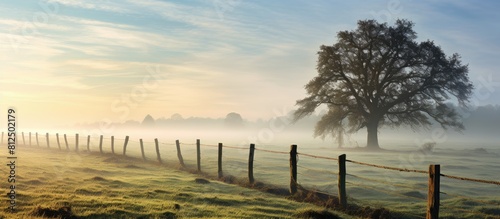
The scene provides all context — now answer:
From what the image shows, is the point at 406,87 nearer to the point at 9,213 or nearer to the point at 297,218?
the point at 297,218

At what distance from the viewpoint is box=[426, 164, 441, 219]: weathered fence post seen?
1104cm

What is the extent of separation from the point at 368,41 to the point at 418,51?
18.5 feet

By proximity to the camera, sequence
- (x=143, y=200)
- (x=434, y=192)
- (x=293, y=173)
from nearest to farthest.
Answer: (x=434, y=192) < (x=143, y=200) < (x=293, y=173)

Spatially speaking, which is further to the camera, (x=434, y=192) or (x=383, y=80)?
(x=383, y=80)

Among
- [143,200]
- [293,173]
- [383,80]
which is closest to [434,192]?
[293,173]

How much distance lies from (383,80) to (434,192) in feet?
126

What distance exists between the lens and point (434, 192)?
11.1 metres

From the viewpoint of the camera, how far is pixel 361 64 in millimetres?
47719

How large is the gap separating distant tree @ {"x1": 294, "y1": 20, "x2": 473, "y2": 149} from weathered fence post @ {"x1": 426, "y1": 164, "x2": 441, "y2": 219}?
37.8 metres

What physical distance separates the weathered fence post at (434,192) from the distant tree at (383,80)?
3777 centimetres

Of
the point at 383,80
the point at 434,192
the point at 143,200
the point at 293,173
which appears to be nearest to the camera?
the point at 434,192

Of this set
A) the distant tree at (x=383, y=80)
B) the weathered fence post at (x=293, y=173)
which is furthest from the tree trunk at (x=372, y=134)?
the weathered fence post at (x=293, y=173)

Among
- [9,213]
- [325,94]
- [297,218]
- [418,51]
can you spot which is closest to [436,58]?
[418,51]

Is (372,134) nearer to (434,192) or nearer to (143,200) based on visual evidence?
(434,192)
